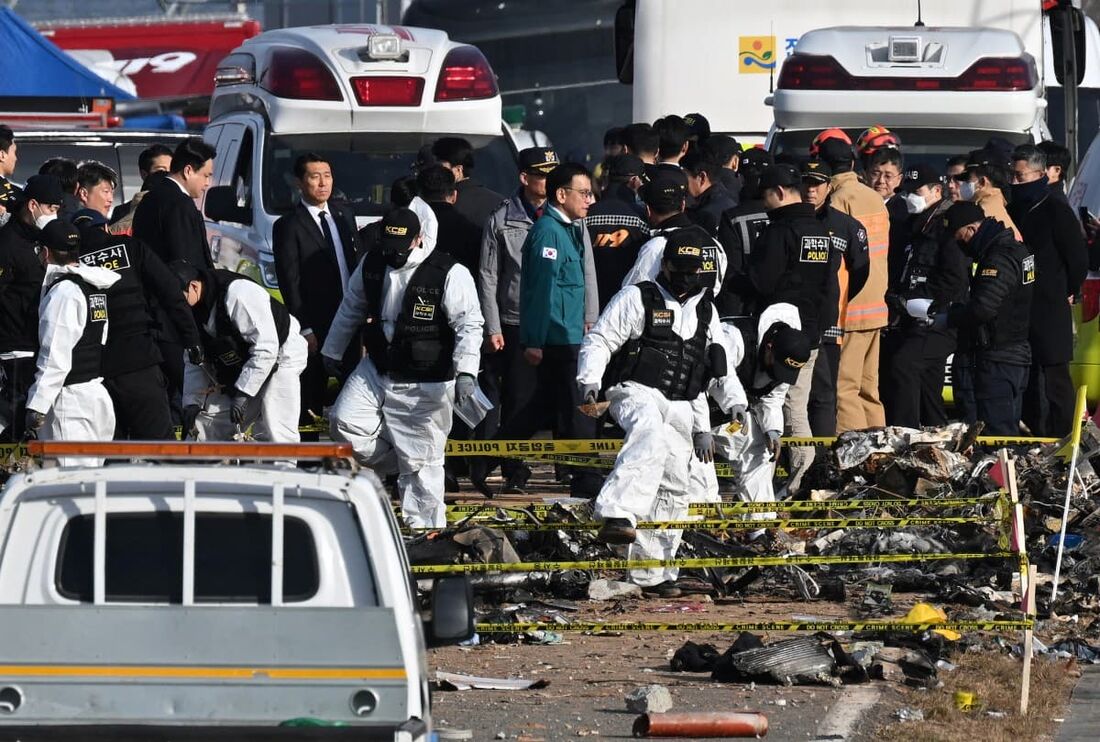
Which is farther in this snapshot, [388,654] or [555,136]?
[555,136]

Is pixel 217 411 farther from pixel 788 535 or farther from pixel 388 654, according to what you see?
pixel 388 654

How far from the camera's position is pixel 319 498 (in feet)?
19.1

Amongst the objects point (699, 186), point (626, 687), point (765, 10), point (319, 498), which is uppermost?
point (765, 10)

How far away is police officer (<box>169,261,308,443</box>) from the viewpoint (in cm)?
→ 1066

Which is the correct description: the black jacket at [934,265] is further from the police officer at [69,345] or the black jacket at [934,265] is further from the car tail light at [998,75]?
the police officer at [69,345]

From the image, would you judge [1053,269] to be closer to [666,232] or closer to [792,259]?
[792,259]

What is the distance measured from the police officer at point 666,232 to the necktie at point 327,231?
197 cm

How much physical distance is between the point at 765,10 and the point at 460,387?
7459 mm

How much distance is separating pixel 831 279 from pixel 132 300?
371cm

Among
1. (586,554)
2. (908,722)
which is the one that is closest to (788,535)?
(586,554)

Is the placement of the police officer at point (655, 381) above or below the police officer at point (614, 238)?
below

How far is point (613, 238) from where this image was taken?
12586 mm

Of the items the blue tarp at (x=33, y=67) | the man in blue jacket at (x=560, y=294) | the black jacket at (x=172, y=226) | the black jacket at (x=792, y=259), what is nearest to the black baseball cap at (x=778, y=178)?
the black jacket at (x=792, y=259)

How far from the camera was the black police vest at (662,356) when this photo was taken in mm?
10008
